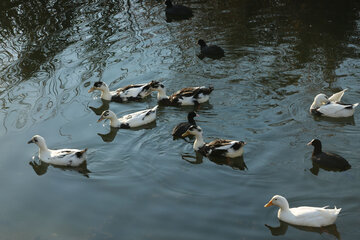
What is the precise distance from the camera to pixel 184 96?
39.2ft

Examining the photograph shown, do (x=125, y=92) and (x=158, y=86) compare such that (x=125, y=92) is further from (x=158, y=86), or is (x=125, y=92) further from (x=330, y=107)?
(x=330, y=107)

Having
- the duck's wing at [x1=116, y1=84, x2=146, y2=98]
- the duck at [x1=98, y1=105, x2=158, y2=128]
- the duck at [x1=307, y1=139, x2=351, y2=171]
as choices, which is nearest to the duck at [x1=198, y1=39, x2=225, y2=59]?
the duck's wing at [x1=116, y1=84, x2=146, y2=98]

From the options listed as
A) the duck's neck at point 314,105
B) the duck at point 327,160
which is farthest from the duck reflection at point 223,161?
the duck's neck at point 314,105

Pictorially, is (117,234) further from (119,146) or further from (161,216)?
(119,146)

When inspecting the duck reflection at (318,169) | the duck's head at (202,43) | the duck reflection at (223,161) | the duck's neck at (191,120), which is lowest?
the duck reflection at (318,169)

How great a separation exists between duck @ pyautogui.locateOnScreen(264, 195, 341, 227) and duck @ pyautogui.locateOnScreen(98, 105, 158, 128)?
4070 millimetres

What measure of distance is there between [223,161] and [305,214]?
96.0 inches

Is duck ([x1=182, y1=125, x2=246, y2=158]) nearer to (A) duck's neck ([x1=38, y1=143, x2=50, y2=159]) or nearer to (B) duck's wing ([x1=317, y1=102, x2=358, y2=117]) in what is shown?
(B) duck's wing ([x1=317, y1=102, x2=358, y2=117])

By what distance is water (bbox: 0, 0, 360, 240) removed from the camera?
8.37 metres

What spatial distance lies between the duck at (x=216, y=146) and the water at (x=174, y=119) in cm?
22

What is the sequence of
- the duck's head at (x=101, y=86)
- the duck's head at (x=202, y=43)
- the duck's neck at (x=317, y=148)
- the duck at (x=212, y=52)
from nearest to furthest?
the duck's neck at (x=317, y=148) < the duck's head at (x=101, y=86) < the duck at (x=212, y=52) < the duck's head at (x=202, y=43)

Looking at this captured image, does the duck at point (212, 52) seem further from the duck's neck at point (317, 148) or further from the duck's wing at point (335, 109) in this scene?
the duck's neck at point (317, 148)

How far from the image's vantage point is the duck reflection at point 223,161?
9586 millimetres

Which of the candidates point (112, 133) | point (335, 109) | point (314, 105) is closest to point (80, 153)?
point (112, 133)
